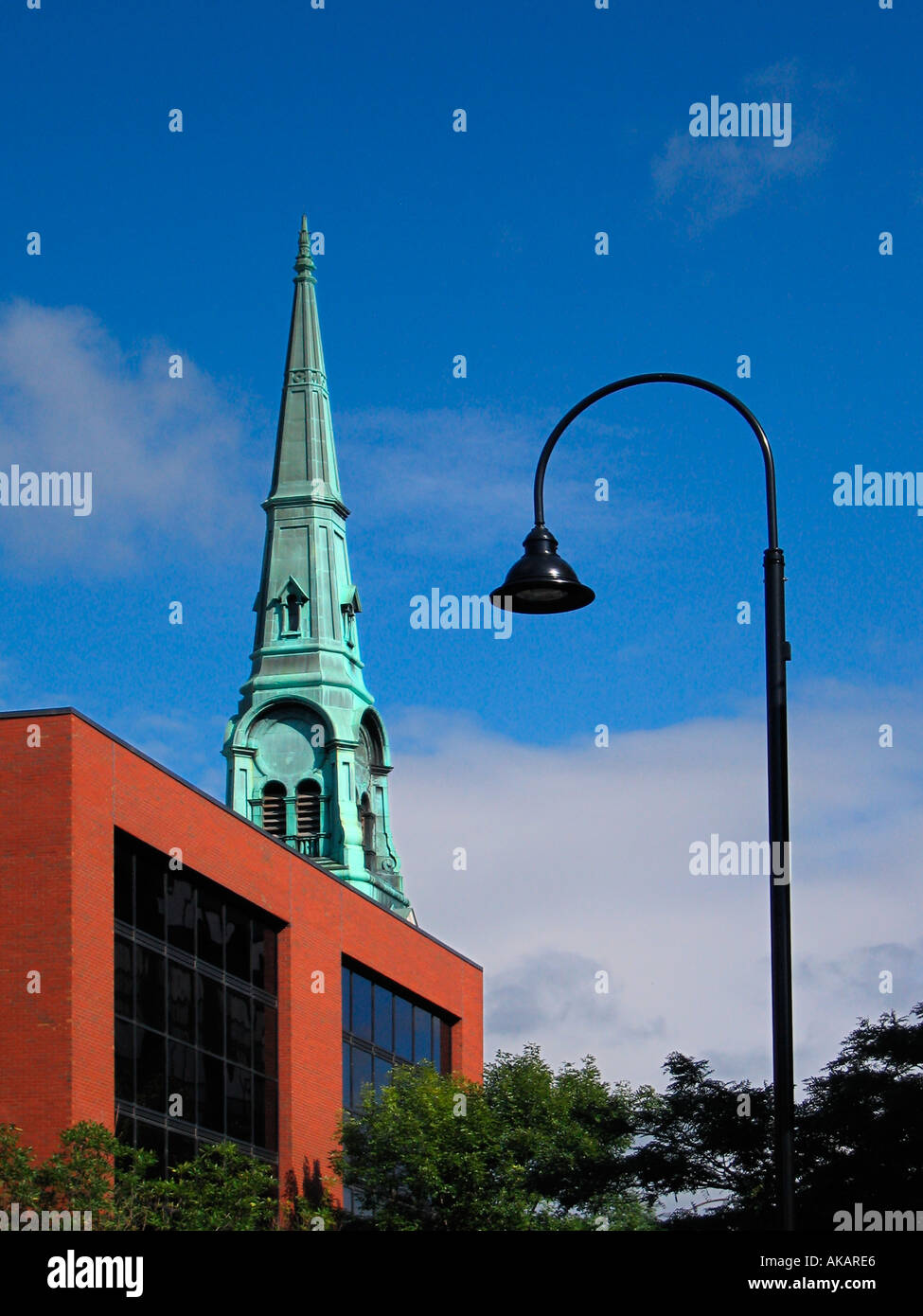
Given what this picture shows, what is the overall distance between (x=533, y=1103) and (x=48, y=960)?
1547 centimetres

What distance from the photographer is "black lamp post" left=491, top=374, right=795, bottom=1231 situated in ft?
46.8

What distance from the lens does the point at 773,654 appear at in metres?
15.2

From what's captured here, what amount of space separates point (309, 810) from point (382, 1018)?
3697 cm

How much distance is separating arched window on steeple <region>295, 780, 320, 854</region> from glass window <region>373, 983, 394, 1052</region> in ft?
116

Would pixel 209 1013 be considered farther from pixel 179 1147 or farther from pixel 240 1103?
pixel 179 1147

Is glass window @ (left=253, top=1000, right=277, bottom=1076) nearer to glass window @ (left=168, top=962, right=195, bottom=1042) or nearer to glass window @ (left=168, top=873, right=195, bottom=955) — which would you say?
glass window @ (left=168, top=962, right=195, bottom=1042)

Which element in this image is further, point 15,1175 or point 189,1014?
point 189,1014

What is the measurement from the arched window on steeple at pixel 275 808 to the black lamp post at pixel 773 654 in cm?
6726

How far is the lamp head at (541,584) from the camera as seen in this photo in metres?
16.8

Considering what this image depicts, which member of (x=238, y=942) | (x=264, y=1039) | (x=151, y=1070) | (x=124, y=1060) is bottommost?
(x=151, y=1070)

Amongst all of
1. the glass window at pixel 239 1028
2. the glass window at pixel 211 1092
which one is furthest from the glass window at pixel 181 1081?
the glass window at pixel 239 1028

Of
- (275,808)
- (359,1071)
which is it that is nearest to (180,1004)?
(359,1071)

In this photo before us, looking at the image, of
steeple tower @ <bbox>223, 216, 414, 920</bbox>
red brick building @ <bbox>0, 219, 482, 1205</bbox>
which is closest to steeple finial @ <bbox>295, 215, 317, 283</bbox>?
steeple tower @ <bbox>223, 216, 414, 920</bbox>
